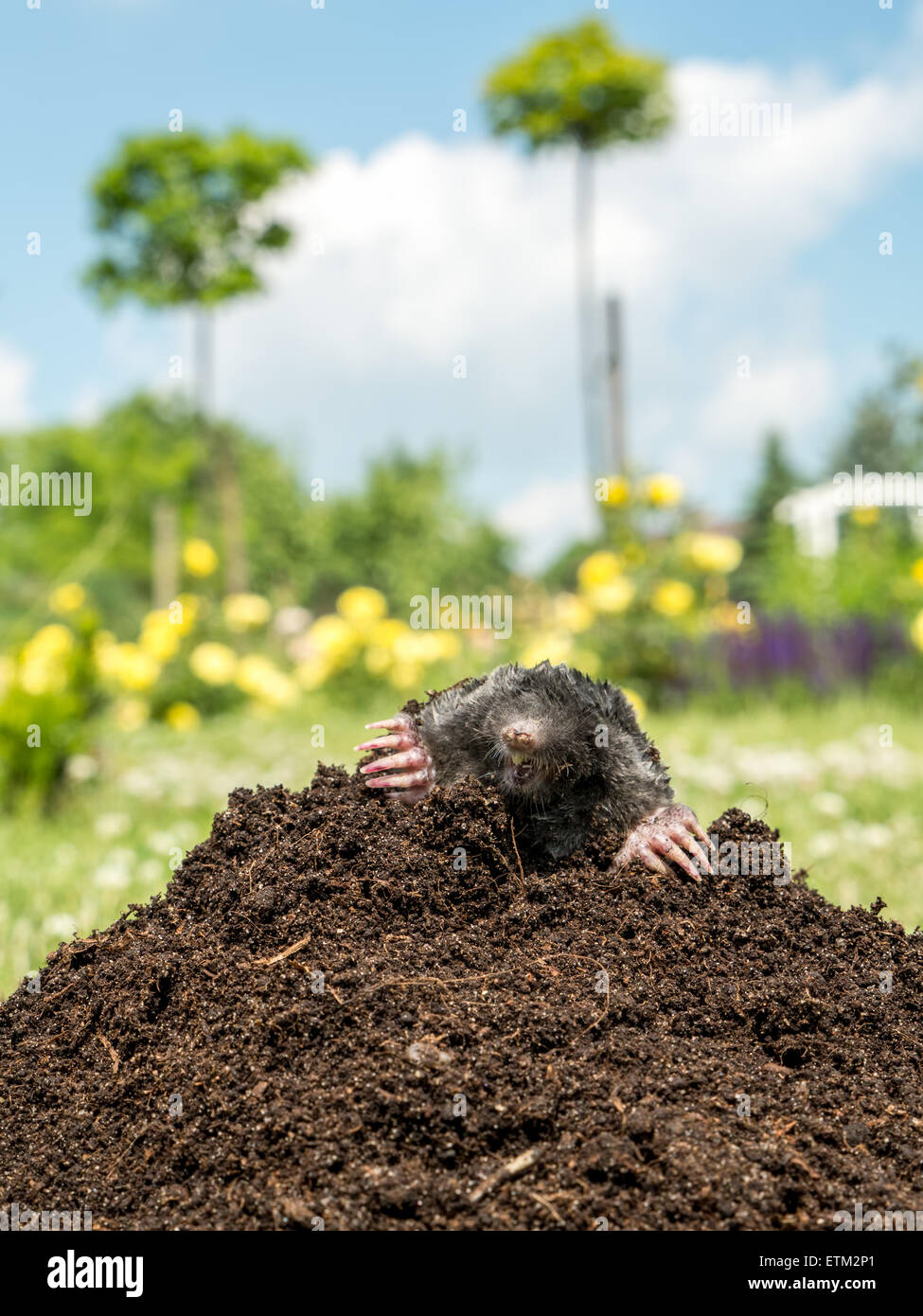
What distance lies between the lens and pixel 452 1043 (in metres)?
1.65

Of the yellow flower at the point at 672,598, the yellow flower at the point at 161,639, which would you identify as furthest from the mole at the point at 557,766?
the yellow flower at the point at 672,598

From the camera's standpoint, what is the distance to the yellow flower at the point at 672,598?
9.48 m

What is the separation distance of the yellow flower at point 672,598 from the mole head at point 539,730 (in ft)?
24.1

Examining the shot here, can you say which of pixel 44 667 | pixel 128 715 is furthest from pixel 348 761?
pixel 128 715

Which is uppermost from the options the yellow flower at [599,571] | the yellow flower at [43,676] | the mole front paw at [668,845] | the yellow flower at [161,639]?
the yellow flower at [599,571]

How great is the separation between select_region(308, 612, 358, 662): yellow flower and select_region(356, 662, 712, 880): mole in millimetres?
7706

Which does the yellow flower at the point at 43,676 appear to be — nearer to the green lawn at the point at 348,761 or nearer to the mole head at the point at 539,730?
the green lawn at the point at 348,761

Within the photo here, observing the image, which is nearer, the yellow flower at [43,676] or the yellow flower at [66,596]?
the yellow flower at [43,676]

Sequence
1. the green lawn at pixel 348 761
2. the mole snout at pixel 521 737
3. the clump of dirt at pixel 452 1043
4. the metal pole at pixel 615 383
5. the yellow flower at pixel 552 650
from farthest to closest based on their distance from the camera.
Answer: the metal pole at pixel 615 383
the yellow flower at pixel 552 650
the green lawn at pixel 348 761
the mole snout at pixel 521 737
the clump of dirt at pixel 452 1043

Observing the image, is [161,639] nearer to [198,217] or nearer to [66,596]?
[66,596]

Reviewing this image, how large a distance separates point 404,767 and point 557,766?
0.40m

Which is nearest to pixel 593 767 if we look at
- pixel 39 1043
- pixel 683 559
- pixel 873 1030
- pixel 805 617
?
pixel 873 1030

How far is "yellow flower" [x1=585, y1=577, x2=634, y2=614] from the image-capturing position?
962 centimetres
